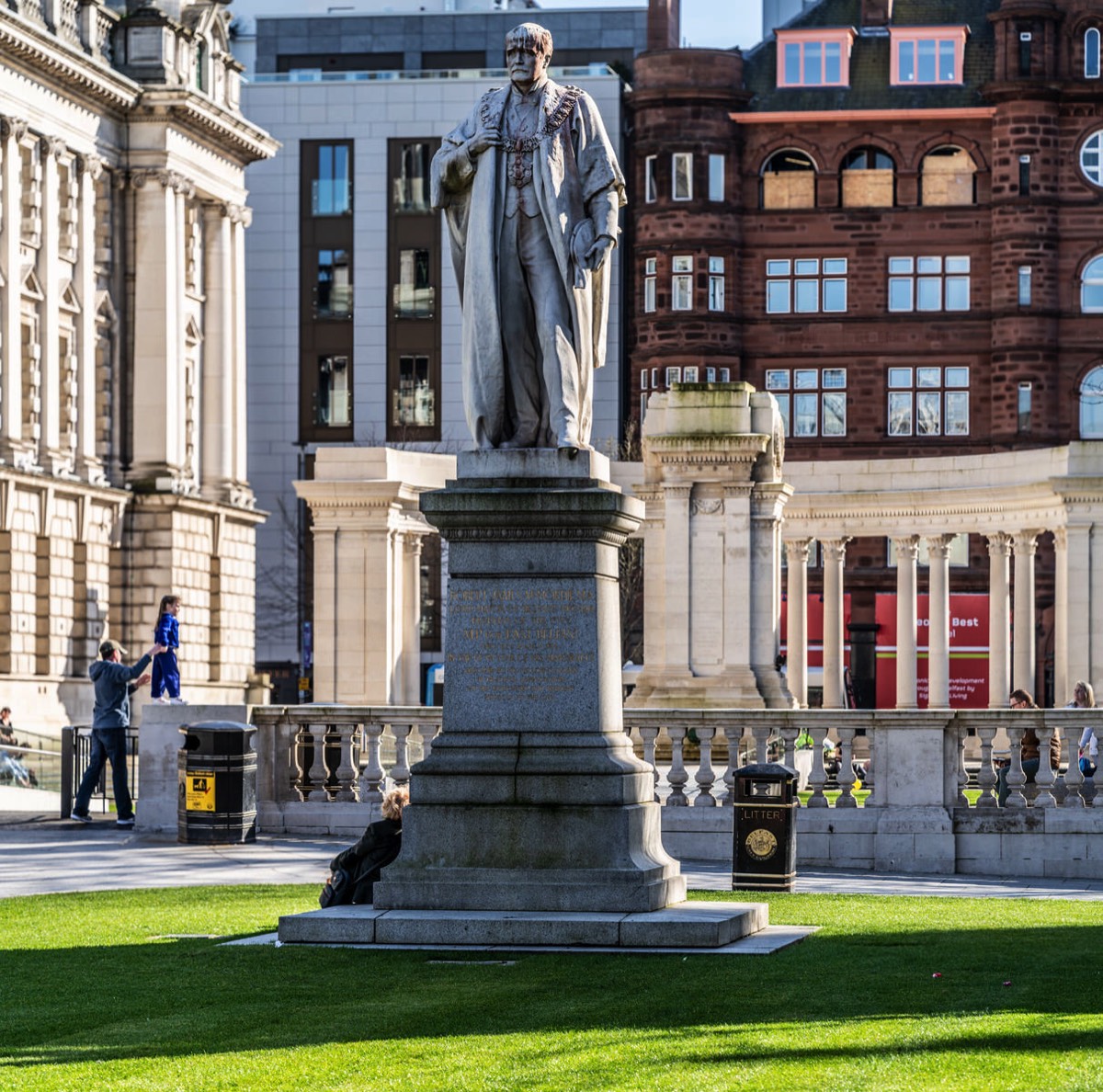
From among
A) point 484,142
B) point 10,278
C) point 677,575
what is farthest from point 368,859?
point 10,278

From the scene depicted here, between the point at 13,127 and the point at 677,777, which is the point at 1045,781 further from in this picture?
the point at 13,127

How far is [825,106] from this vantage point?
8744 centimetres

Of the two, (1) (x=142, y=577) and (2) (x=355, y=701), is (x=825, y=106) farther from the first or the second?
(2) (x=355, y=701)

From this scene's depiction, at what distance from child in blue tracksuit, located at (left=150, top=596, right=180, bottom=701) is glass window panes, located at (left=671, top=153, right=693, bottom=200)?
52.6 metres

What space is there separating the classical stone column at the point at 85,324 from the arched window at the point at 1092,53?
31597 millimetres

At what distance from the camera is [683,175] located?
85.9 m

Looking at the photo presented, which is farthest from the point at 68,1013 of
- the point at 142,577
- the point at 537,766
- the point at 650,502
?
the point at 142,577

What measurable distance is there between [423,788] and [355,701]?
3336cm

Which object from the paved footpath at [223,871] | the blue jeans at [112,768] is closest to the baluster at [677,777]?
the paved footpath at [223,871]

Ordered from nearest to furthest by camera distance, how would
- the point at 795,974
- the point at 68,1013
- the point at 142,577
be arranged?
1. the point at 68,1013
2. the point at 795,974
3. the point at 142,577

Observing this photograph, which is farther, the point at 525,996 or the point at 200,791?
the point at 200,791

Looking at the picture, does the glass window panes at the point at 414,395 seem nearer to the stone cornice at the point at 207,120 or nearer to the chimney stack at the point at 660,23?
the stone cornice at the point at 207,120

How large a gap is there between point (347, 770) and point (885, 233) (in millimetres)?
63038

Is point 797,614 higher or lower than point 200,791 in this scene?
higher
